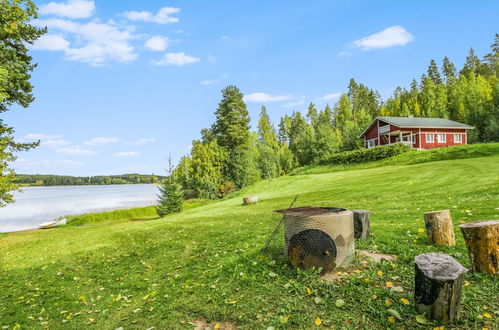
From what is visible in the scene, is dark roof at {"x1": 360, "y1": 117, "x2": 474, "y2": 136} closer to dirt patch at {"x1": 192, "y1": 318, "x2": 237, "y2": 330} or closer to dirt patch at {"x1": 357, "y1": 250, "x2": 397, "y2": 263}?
dirt patch at {"x1": 357, "y1": 250, "x2": 397, "y2": 263}

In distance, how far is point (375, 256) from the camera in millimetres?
6555

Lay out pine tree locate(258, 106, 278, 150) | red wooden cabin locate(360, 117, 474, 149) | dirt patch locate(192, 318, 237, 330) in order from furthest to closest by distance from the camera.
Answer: pine tree locate(258, 106, 278, 150) < red wooden cabin locate(360, 117, 474, 149) < dirt patch locate(192, 318, 237, 330)

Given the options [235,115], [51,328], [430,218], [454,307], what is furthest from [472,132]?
[51,328]

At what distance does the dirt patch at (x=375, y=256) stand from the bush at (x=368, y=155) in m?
33.7

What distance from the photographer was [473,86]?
56.6 m

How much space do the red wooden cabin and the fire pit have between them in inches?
1640

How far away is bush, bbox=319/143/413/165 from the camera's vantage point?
37.0 metres

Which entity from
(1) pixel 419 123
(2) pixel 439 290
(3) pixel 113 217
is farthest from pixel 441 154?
(3) pixel 113 217

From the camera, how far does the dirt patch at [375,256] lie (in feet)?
20.7

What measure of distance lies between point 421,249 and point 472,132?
2268 inches

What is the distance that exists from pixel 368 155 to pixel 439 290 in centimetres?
3732

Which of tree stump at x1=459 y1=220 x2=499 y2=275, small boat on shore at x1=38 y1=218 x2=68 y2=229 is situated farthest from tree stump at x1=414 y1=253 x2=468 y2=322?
small boat on shore at x1=38 y1=218 x2=68 y2=229

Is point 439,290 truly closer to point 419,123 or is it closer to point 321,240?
point 321,240

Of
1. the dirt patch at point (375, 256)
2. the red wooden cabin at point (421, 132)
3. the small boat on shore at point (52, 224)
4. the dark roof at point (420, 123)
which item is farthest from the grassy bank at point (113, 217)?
the dark roof at point (420, 123)
